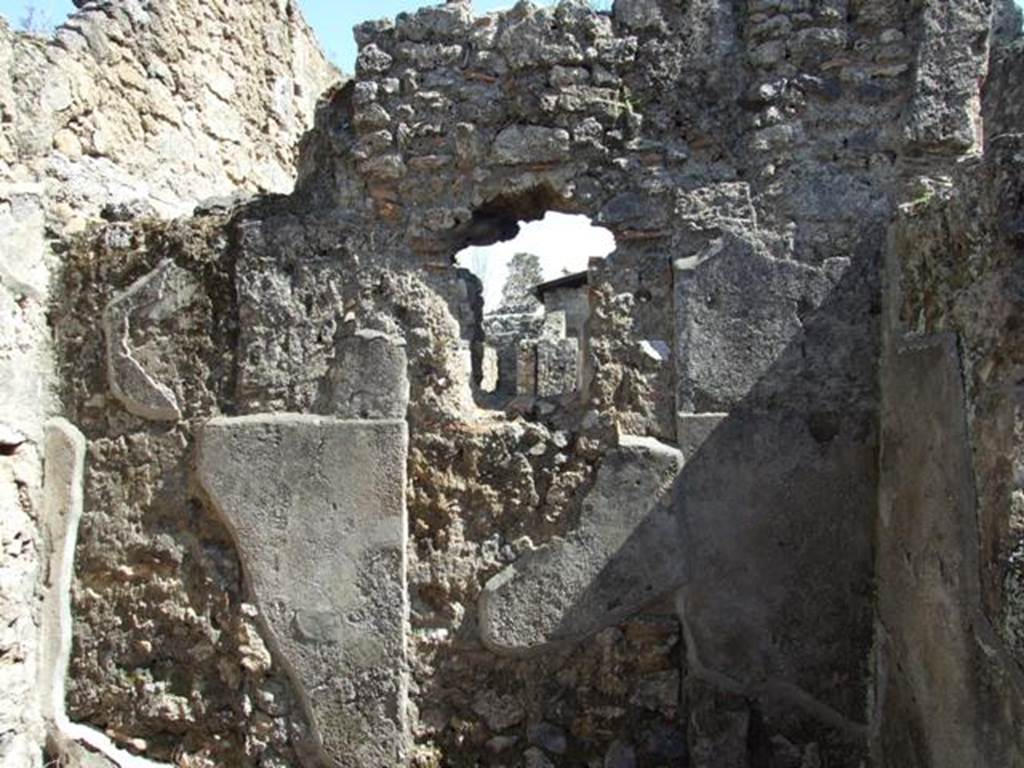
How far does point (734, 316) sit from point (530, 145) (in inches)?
36.4

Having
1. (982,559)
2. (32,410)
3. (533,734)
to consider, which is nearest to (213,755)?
(533,734)

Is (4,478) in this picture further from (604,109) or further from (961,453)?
(961,453)

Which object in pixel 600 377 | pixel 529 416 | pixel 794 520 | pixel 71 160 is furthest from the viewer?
pixel 71 160

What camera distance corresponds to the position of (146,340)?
12.4 feet

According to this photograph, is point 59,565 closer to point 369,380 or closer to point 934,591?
point 369,380

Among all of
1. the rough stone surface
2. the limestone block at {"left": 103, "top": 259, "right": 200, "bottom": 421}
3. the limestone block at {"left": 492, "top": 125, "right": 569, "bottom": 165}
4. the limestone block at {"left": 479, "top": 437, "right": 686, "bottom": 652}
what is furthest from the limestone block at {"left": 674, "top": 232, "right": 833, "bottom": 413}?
the limestone block at {"left": 103, "top": 259, "right": 200, "bottom": 421}

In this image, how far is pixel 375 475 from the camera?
141 inches

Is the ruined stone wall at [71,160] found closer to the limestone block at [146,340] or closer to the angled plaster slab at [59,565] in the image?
the angled plaster slab at [59,565]

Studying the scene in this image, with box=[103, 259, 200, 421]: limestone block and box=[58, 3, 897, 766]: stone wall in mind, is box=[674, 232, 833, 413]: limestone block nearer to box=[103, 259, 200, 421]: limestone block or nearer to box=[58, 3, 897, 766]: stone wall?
box=[58, 3, 897, 766]: stone wall

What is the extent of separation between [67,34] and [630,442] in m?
2.88

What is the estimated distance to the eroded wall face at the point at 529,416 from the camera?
11.3 ft

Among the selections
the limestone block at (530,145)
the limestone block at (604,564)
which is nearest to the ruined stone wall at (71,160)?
the limestone block at (530,145)

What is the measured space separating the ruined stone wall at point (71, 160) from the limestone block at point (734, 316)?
2.20 meters

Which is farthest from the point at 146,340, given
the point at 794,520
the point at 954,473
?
the point at 954,473
